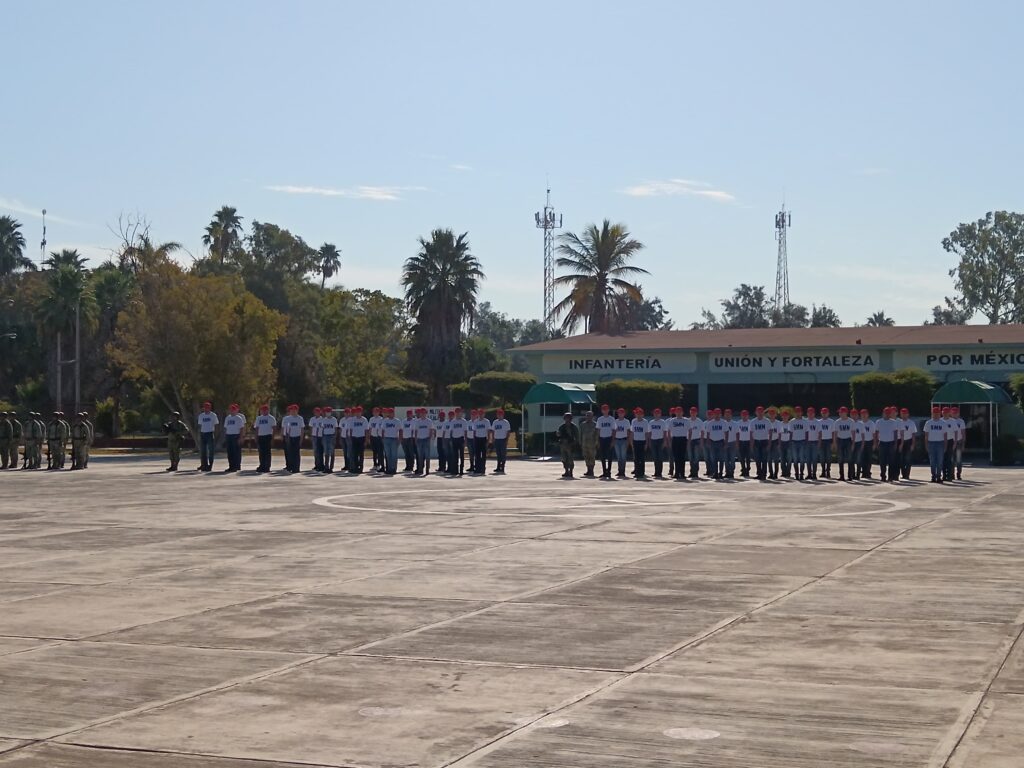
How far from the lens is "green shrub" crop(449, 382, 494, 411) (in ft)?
207

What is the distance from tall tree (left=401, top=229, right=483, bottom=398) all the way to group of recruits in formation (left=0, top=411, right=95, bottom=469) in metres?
31.0

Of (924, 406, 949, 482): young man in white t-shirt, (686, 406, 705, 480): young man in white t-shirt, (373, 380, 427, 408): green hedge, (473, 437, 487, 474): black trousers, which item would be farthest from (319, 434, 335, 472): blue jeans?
(373, 380, 427, 408): green hedge

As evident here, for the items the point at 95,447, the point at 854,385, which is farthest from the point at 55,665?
the point at 95,447

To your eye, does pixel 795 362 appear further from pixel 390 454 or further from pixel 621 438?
pixel 390 454

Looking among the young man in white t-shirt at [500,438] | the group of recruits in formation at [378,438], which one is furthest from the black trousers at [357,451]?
the young man in white t-shirt at [500,438]

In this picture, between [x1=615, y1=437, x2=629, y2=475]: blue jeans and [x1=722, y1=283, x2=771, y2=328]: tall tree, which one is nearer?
[x1=615, y1=437, x2=629, y2=475]: blue jeans

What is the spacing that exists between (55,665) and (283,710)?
221 cm

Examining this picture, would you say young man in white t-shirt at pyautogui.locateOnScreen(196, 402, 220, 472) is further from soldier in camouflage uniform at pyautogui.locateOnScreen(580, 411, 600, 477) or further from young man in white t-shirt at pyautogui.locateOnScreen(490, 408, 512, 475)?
soldier in camouflage uniform at pyautogui.locateOnScreen(580, 411, 600, 477)

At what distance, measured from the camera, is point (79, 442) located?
→ 37719 millimetres

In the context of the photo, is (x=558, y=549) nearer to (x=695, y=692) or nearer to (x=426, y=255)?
(x=695, y=692)

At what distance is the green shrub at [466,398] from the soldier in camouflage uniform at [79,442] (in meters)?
25.6

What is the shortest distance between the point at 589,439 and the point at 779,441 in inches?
186

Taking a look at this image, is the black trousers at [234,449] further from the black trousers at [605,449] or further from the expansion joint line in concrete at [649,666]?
the expansion joint line in concrete at [649,666]

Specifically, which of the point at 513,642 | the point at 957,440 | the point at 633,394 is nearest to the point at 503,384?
the point at 633,394
